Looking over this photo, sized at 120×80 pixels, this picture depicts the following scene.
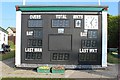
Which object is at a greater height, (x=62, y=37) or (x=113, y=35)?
(x=113, y=35)

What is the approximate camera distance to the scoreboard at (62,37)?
18531 mm

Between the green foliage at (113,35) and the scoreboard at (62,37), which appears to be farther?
the green foliage at (113,35)

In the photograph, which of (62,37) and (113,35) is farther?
(113,35)

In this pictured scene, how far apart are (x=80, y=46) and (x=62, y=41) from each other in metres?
1.42

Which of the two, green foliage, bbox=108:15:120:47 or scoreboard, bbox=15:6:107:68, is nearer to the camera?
scoreboard, bbox=15:6:107:68

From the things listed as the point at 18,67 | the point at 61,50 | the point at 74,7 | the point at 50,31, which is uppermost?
the point at 74,7

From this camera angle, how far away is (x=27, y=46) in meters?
18.7

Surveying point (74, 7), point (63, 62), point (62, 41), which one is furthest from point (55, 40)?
point (74, 7)

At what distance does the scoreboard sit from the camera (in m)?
18.5

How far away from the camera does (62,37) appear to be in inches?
734

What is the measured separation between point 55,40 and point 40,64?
84.5 inches

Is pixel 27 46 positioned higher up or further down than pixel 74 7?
further down

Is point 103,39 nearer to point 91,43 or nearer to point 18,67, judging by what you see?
point 91,43

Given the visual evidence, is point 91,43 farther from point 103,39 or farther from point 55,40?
point 55,40
